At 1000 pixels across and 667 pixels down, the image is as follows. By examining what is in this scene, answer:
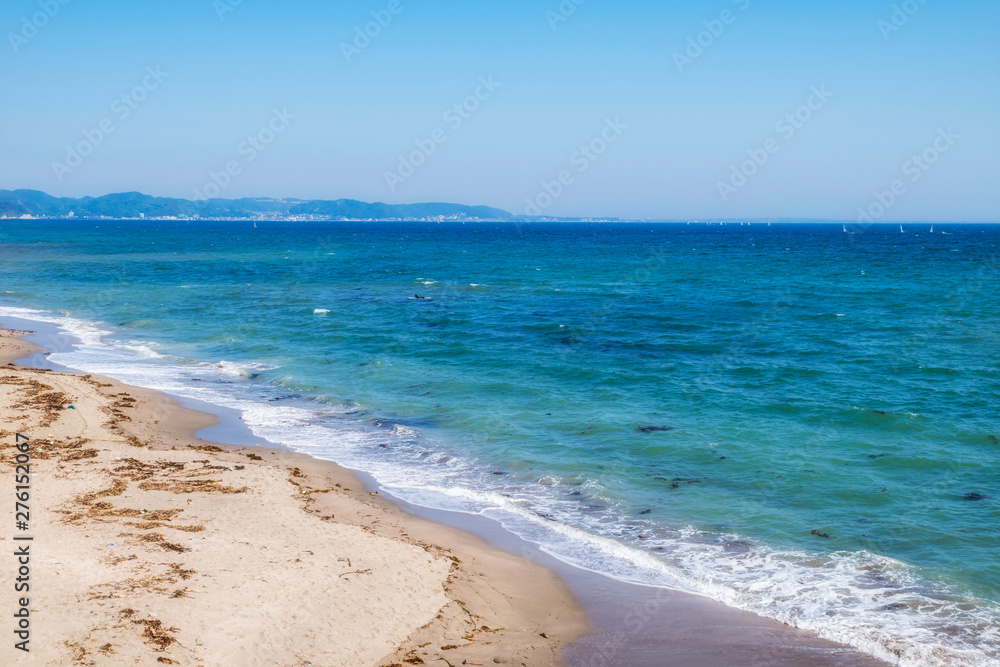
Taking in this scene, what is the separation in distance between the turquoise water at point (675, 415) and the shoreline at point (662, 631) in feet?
1.34

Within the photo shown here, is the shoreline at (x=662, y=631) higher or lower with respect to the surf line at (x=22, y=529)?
lower

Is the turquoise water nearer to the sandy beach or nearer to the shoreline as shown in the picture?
the shoreline

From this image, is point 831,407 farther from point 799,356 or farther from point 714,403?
point 799,356

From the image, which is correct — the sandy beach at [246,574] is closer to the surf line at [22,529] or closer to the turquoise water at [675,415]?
the surf line at [22,529]

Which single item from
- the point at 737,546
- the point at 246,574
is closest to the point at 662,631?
the point at 737,546

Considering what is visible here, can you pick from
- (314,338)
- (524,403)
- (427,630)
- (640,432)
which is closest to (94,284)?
(314,338)


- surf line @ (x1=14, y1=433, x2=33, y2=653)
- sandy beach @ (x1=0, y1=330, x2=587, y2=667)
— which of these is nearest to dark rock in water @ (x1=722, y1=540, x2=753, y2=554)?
sandy beach @ (x1=0, y1=330, x2=587, y2=667)

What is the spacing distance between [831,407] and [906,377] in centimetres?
Result: 505

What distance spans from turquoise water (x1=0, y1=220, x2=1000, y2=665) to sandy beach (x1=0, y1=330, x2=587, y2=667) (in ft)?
6.16

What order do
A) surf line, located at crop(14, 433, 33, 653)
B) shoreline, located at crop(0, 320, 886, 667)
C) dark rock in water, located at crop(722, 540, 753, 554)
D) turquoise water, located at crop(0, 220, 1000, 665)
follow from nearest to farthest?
1. surf line, located at crop(14, 433, 33, 653)
2. shoreline, located at crop(0, 320, 886, 667)
3. turquoise water, located at crop(0, 220, 1000, 665)
4. dark rock in water, located at crop(722, 540, 753, 554)

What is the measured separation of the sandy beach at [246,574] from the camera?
7.50 m

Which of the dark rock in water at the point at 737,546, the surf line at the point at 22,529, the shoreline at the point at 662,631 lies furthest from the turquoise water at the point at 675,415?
the surf line at the point at 22,529

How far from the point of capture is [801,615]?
938cm

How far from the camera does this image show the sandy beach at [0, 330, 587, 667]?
750 centimetres
